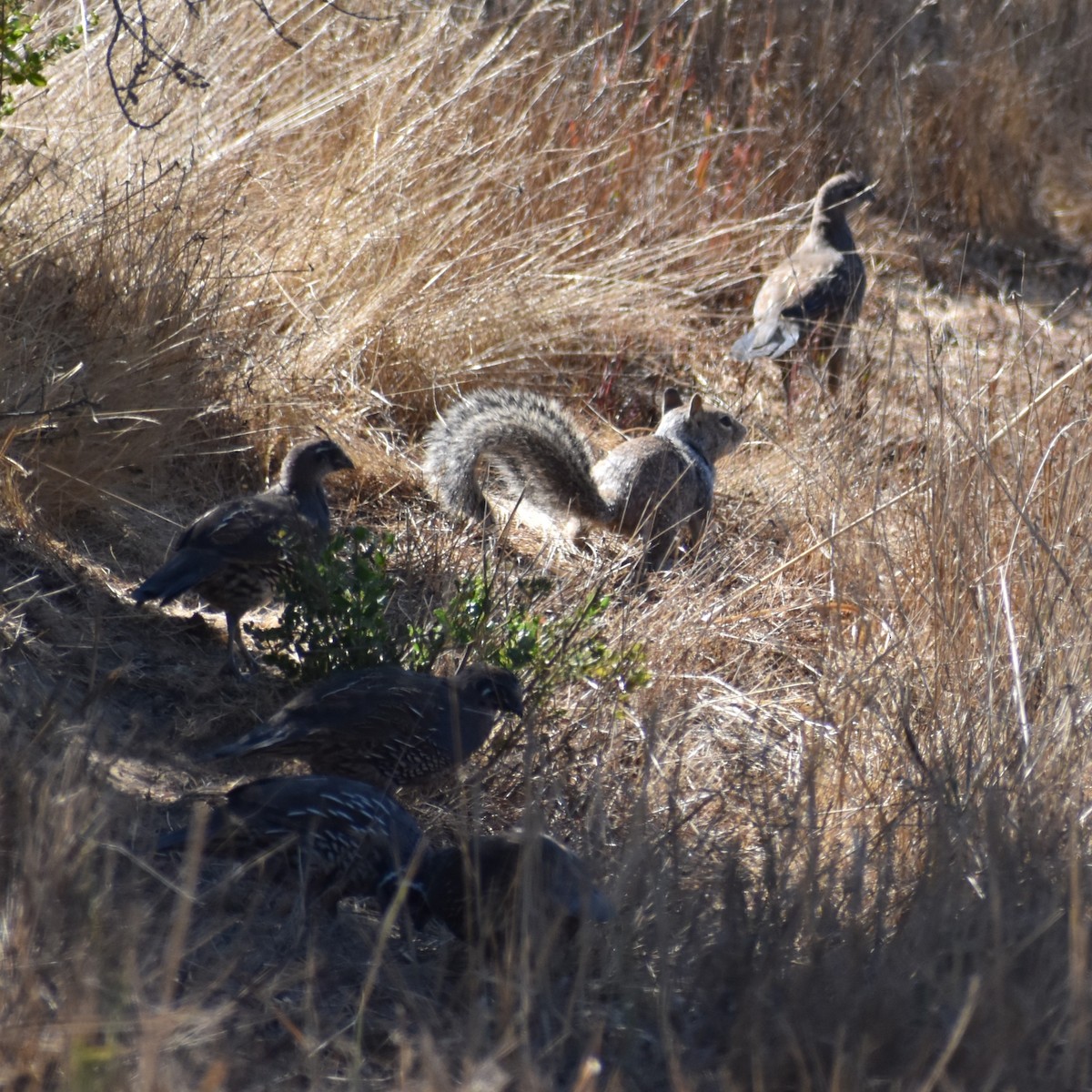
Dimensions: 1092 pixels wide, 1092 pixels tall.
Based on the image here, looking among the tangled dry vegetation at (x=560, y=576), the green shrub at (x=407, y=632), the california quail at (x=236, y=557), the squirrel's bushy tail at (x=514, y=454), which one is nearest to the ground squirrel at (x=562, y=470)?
the squirrel's bushy tail at (x=514, y=454)

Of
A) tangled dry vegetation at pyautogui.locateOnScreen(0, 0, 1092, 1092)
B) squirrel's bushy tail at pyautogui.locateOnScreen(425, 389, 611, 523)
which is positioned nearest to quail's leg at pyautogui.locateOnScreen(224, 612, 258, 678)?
tangled dry vegetation at pyautogui.locateOnScreen(0, 0, 1092, 1092)

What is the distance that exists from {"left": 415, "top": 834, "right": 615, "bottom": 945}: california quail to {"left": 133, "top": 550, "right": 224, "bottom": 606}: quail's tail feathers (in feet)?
4.78

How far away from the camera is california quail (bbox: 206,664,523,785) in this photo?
4188mm

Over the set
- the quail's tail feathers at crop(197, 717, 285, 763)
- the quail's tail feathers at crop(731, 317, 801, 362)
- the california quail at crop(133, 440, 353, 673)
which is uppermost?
the quail's tail feathers at crop(731, 317, 801, 362)

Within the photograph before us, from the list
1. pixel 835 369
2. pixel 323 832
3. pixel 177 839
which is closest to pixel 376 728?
pixel 323 832

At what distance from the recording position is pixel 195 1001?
2.66m

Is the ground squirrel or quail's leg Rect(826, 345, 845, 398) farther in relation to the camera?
quail's leg Rect(826, 345, 845, 398)

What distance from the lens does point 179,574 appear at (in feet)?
15.6

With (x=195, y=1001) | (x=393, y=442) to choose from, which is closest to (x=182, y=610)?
(x=393, y=442)

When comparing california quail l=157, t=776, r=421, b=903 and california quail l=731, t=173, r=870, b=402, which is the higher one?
california quail l=731, t=173, r=870, b=402

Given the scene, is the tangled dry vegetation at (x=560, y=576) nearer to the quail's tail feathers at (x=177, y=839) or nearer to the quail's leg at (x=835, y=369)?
the quail's tail feathers at (x=177, y=839)

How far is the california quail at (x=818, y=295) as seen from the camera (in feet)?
28.4

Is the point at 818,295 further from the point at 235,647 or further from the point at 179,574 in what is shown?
the point at 179,574

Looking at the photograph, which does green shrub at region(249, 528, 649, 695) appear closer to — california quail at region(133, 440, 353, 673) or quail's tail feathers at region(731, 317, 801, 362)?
california quail at region(133, 440, 353, 673)
